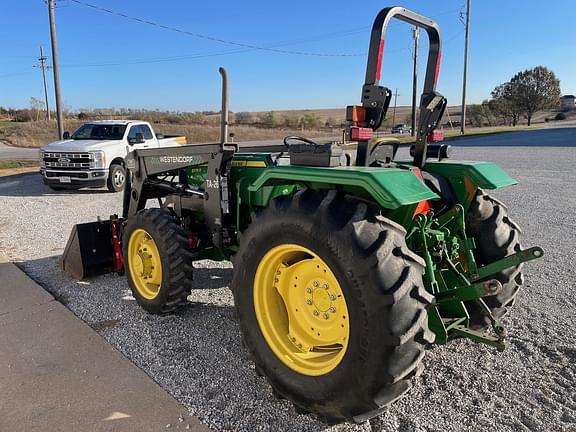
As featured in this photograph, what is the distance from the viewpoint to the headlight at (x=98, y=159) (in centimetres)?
1151

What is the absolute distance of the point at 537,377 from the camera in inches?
117

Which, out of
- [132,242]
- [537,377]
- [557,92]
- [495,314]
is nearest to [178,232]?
[132,242]

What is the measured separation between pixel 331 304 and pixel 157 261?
2.01 metres

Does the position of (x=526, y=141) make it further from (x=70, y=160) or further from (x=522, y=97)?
(x=522, y=97)

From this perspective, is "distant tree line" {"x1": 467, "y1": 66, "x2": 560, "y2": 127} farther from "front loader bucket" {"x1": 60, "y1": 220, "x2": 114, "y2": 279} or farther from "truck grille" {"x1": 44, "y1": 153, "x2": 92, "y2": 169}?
"front loader bucket" {"x1": 60, "y1": 220, "x2": 114, "y2": 279}

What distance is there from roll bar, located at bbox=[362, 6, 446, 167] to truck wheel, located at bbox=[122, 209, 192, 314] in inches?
78.3

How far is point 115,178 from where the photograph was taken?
12.0m

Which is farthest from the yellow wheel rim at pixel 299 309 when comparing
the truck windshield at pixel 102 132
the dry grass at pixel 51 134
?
the dry grass at pixel 51 134

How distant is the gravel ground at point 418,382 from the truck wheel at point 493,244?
0.31 m

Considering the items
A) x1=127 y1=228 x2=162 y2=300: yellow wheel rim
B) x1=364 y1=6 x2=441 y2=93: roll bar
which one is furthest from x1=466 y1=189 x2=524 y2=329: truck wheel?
x1=127 y1=228 x2=162 y2=300: yellow wheel rim

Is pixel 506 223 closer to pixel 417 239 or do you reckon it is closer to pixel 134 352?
pixel 417 239

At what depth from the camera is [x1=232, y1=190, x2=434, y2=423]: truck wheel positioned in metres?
2.21

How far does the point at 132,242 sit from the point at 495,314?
126 inches

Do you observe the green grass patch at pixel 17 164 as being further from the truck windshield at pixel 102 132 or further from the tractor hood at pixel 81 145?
the tractor hood at pixel 81 145
